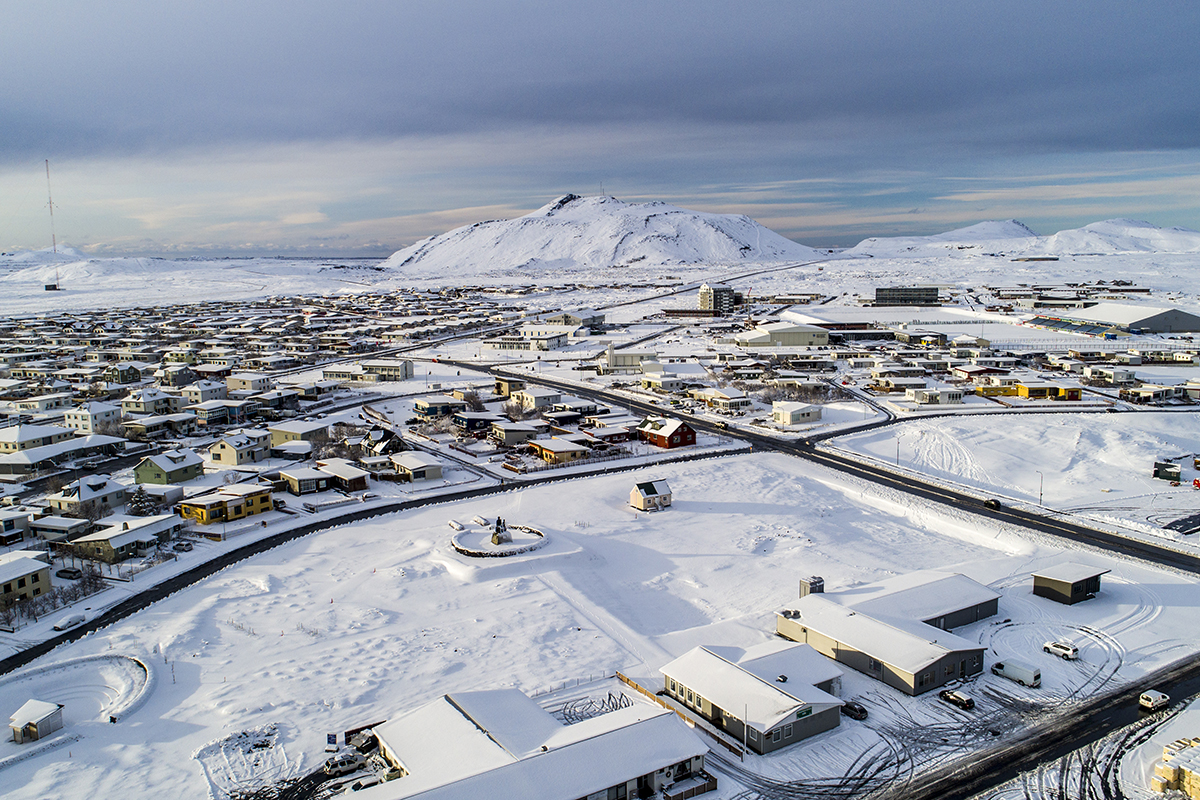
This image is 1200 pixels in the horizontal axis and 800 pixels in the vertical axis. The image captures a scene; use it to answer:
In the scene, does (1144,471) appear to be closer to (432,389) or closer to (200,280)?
(432,389)

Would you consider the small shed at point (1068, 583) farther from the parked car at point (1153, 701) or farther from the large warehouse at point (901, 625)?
the parked car at point (1153, 701)

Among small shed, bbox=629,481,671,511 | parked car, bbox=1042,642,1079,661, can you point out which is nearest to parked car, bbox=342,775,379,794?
parked car, bbox=1042,642,1079,661

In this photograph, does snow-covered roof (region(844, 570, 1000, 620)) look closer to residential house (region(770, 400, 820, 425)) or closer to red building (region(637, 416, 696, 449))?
red building (region(637, 416, 696, 449))

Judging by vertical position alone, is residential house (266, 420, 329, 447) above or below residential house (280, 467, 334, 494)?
above

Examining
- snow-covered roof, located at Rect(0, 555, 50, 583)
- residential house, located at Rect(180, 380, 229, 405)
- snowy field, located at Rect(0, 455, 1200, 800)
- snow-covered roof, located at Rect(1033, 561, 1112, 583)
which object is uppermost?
residential house, located at Rect(180, 380, 229, 405)

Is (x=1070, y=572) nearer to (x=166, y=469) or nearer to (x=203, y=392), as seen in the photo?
(x=166, y=469)

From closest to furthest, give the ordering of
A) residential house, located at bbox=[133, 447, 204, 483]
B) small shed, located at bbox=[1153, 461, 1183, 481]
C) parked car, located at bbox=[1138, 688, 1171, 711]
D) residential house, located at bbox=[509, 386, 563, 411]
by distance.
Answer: parked car, located at bbox=[1138, 688, 1171, 711], small shed, located at bbox=[1153, 461, 1183, 481], residential house, located at bbox=[133, 447, 204, 483], residential house, located at bbox=[509, 386, 563, 411]
